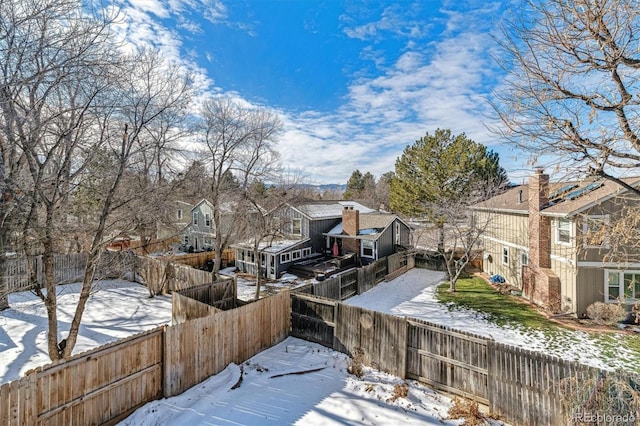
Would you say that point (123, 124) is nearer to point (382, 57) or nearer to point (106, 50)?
point (106, 50)

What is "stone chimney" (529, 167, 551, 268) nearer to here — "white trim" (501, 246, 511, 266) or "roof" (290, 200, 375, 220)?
"white trim" (501, 246, 511, 266)

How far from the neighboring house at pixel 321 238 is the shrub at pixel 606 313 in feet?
39.3

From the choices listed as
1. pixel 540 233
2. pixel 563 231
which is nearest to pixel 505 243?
pixel 540 233

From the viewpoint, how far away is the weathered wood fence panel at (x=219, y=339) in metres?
6.73

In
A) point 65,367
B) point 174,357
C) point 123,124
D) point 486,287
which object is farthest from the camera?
point 486,287

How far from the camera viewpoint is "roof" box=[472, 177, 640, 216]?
5340 mm

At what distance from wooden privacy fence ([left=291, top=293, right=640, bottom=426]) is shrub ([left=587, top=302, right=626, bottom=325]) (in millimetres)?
9090

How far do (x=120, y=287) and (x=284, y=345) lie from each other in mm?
11428

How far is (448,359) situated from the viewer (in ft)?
22.7

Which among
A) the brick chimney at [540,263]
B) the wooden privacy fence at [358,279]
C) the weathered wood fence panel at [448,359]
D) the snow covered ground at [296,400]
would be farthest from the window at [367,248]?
the weathered wood fence panel at [448,359]

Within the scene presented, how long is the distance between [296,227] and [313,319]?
1470cm

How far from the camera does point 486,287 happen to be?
57.9 feet

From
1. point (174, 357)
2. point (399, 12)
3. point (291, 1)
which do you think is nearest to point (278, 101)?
point (291, 1)

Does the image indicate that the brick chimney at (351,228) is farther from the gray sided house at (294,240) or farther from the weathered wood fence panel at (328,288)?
the weathered wood fence panel at (328,288)
